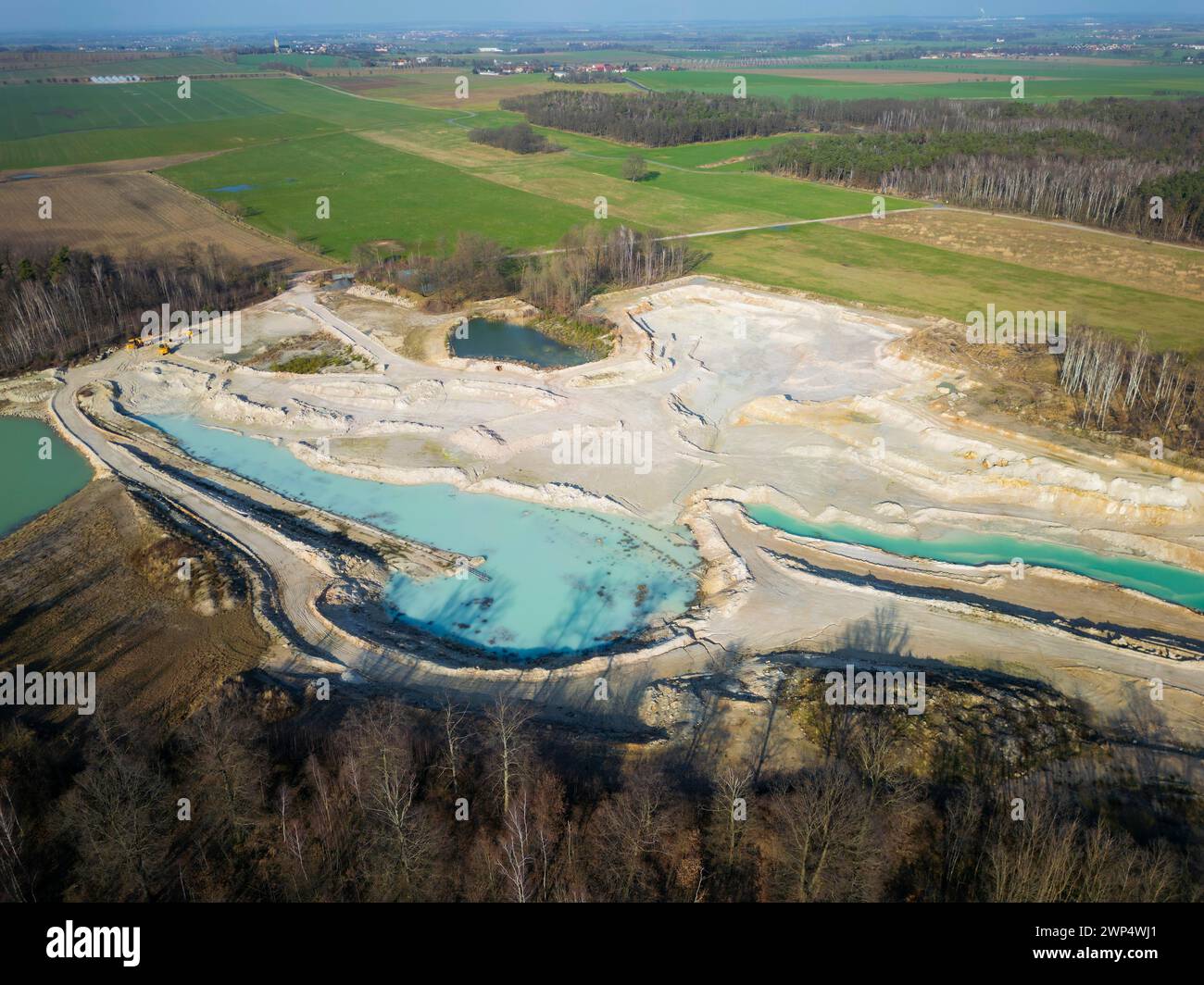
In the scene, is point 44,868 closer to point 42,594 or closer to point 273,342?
point 42,594

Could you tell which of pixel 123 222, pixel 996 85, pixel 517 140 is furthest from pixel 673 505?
pixel 996 85

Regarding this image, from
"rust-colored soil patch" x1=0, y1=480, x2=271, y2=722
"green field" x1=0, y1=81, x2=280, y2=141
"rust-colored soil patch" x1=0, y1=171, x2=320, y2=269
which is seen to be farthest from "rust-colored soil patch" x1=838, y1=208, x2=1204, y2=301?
"green field" x1=0, y1=81, x2=280, y2=141

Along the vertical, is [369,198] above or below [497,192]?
below

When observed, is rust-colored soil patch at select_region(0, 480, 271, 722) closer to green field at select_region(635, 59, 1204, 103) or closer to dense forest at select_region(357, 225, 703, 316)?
dense forest at select_region(357, 225, 703, 316)

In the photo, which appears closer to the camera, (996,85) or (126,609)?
(126,609)

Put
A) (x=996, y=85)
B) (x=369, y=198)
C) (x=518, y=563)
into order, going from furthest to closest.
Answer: (x=996, y=85) → (x=369, y=198) → (x=518, y=563)

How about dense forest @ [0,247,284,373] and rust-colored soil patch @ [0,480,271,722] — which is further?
dense forest @ [0,247,284,373]

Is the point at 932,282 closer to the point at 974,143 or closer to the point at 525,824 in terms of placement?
the point at 974,143
